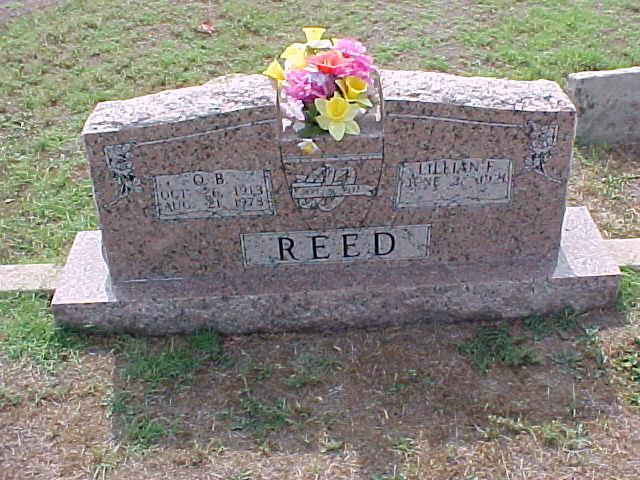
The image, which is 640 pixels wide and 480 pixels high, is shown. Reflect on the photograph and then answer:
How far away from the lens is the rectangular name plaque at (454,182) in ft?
11.0

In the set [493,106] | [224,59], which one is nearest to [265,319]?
[493,106]

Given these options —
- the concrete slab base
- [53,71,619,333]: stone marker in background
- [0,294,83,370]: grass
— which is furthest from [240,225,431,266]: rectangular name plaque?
[0,294,83,370]: grass

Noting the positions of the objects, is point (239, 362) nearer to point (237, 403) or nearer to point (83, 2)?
point (237, 403)

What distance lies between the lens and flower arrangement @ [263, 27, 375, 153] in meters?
3.19

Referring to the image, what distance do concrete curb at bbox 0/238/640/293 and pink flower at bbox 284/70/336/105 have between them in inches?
54.5

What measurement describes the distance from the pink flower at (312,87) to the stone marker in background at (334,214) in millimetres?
113

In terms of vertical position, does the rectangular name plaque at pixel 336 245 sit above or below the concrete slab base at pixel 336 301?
above

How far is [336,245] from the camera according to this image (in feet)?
11.5

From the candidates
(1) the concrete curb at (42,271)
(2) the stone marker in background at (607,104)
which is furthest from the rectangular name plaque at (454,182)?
(2) the stone marker in background at (607,104)

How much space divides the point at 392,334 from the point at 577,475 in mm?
906

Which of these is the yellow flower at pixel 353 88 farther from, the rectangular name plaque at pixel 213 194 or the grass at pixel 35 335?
the grass at pixel 35 335

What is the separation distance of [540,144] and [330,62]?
844mm

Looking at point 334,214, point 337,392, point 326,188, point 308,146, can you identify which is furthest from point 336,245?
point 337,392

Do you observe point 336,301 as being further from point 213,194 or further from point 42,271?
point 42,271
